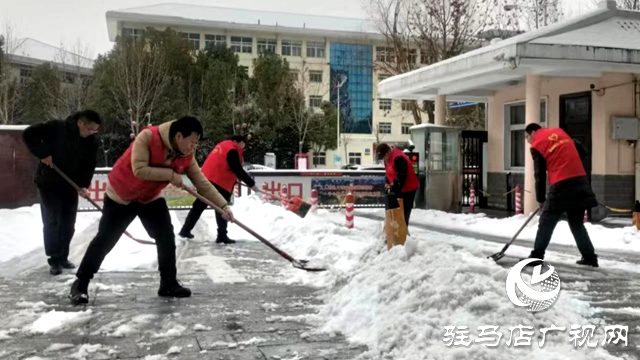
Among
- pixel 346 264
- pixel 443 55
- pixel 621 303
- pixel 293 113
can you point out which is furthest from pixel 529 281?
pixel 293 113

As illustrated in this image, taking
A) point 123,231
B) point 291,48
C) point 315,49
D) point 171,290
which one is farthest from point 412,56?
point 315,49

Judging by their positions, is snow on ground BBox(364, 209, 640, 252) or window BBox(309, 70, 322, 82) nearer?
snow on ground BBox(364, 209, 640, 252)

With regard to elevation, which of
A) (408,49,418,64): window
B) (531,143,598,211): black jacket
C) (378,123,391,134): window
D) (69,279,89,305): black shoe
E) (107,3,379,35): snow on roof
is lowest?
(69,279,89,305): black shoe

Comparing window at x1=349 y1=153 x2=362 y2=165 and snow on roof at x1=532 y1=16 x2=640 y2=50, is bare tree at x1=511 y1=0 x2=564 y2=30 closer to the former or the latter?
snow on roof at x1=532 y1=16 x2=640 y2=50

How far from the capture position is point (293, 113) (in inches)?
1607

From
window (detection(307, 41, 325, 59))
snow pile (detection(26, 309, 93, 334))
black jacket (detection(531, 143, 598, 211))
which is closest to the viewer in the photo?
snow pile (detection(26, 309, 93, 334))

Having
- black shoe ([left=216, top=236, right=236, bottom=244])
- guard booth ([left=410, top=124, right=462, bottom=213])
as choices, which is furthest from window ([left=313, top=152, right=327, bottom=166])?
black shoe ([left=216, top=236, right=236, bottom=244])

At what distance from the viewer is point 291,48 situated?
5281 cm

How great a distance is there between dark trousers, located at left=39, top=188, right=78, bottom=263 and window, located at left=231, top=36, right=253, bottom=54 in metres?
45.7

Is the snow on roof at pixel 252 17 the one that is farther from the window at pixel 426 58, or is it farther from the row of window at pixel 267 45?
the window at pixel 426 58

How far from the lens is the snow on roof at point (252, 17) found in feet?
168

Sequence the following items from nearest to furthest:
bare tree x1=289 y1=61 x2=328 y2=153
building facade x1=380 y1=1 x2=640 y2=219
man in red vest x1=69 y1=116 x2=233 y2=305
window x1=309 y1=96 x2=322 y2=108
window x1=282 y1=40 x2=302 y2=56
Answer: man in red vest x1=69 y1=116 x2=233 y2=305 < building facade x1=380 y1=1 x2=640 y2=219 < bare tree x1=289 y1=61 x2=328 y2=153 < window x1=309 y1=96 x2=322 y2=108 < window x1=282 y1=40 x2=302 y2=56

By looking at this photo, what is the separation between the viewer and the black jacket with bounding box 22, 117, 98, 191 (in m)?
6.26

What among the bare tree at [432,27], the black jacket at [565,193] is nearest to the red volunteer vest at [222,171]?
the black jacket at [565,193]
